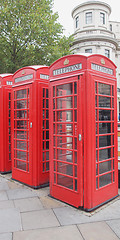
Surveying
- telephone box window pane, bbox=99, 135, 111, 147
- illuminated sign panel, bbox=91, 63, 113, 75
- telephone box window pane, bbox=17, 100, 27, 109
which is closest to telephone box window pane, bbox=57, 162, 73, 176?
telephone box window pane, bbox=99, 135, 111, 147

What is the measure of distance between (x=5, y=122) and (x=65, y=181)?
9.96 feet

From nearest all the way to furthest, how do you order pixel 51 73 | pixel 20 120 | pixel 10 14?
pixel 51 73
pixel 20 120
pixel 10 14

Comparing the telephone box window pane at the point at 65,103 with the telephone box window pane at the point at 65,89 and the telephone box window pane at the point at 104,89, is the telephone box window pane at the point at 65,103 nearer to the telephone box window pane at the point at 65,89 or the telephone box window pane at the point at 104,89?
the telephone box window pane at the point at 65,89

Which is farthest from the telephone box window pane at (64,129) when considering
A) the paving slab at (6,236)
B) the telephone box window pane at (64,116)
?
the paving slab at (6,236)

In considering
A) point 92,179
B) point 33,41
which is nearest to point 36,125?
point 92,179

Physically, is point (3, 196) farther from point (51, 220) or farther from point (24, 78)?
point (24, 78)

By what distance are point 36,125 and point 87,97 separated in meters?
1.69

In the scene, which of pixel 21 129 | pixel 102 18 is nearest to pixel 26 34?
pixel 21 129

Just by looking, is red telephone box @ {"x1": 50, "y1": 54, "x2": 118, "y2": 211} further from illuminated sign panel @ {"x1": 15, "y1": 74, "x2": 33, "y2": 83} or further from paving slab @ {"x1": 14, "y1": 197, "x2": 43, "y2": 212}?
illuminated sign panel @ {"x1": 15, "y1": 74, "x2": 33, "y2": 83}

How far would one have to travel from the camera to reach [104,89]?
3.92 metres

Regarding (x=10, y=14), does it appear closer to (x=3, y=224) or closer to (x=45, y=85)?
(x=45, y=85)

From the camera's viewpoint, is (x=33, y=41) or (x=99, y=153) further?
(x=33, y=41)

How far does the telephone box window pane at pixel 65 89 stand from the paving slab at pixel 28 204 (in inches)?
88.4

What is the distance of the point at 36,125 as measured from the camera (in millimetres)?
4723
